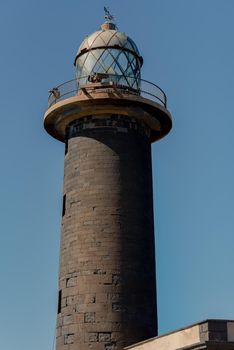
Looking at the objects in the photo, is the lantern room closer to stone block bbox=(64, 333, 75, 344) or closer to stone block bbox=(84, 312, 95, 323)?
stone block bbox=(84, 312, 95, 323)

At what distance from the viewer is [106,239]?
17625 millimetres

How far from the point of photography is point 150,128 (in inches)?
797

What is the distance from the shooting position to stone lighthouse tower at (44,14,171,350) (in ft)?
56.1

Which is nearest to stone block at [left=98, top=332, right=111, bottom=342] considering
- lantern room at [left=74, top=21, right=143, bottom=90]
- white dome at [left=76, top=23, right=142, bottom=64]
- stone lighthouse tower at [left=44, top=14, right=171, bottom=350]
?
stone lighthouse tower at [left=44, top=14, right=171, bottom=350]

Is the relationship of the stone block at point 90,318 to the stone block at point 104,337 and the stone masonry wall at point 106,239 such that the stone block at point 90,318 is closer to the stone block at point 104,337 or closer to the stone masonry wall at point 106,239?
the stone masonry wall at point 106,239

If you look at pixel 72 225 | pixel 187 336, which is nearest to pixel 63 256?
pixel 72 225

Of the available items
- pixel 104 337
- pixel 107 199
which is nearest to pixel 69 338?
pixel 104 337

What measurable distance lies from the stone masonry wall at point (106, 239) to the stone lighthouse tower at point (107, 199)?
26 millimetres

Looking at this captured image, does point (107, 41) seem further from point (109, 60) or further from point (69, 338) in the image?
point (69, 338)

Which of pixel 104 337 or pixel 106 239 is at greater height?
pixel 106 239

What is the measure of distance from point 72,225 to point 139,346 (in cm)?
427

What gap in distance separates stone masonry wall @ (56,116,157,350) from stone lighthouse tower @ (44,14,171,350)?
0.08 ft

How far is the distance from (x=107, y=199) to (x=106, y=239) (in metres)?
1.10

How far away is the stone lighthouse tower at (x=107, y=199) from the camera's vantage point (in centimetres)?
1711
